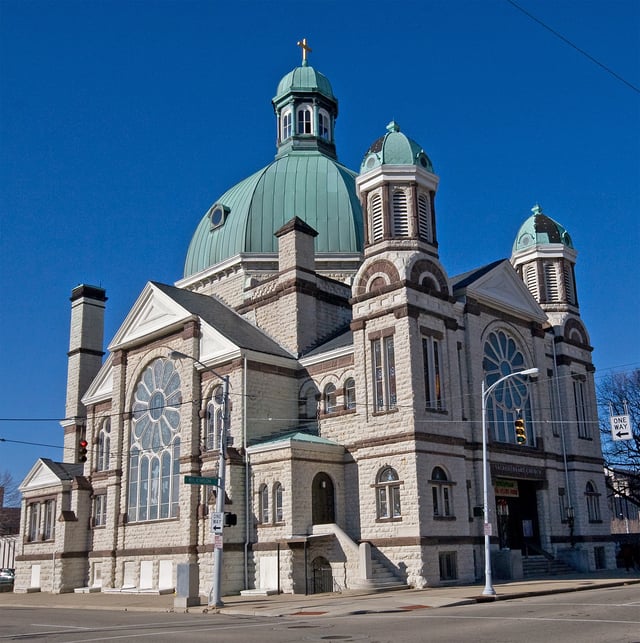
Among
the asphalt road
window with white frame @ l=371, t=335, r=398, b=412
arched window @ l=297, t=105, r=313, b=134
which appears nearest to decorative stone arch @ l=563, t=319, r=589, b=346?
window with white frame @ l=371, t=335, r=398, b=412

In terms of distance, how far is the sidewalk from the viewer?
76.9ft

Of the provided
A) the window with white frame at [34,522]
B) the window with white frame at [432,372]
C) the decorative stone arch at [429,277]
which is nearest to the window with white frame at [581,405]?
the window with white frame at [432,372]

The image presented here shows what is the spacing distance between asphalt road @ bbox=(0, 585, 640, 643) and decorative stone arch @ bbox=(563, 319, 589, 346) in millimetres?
20573

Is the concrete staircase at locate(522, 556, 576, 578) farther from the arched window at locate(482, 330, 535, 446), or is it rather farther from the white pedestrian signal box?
the white pedestrian signal box

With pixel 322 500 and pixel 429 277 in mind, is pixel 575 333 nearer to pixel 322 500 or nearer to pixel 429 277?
pixel 429 277

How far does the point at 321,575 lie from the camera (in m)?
32.4

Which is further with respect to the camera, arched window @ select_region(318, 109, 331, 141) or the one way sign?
arched window @ select_region(318, 109, 331, 141)

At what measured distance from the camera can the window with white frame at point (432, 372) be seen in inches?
1330

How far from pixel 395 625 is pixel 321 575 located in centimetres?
1543

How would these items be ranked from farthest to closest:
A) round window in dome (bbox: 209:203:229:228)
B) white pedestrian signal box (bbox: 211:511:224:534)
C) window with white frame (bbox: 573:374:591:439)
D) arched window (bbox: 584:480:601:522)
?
round window in dome (bbox: 209:203:229:228)
window with white frame (bbox: 573:374:591:439)
arched window (bbox: 584:480:601:522)
white pedestrian signal box (bbox: 211:511:224:534)

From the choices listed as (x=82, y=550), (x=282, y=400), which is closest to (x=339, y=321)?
(x=282, y=400)

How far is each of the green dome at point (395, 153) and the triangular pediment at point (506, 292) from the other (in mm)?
5965

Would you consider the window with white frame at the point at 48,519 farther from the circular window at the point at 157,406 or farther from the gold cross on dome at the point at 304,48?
the gold cross on dome at the point at 304,48

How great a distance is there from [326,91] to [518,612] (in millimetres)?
44986
